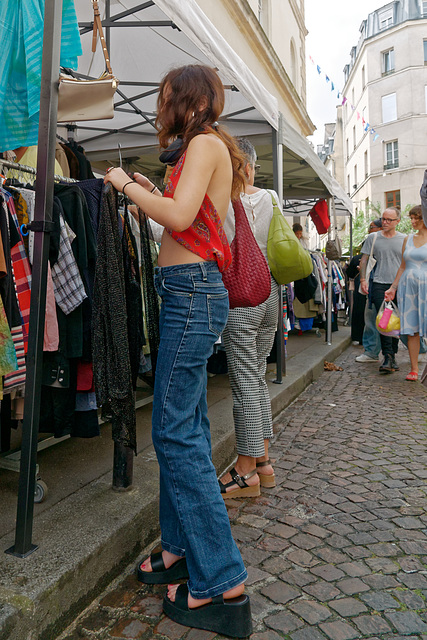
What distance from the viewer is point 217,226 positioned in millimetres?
1840

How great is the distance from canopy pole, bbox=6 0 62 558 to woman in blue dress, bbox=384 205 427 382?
15.3ft

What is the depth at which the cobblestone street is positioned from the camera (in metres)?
1.78

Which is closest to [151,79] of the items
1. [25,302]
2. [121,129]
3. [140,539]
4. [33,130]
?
[121,129]

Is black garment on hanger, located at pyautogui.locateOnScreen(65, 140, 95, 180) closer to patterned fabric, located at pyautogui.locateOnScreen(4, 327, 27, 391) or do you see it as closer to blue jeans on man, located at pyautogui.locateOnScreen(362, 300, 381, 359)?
patterned fabric, located at pyautogui.locateOnScreen(4, 327, 27, 391)

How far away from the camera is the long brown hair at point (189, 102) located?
179cm

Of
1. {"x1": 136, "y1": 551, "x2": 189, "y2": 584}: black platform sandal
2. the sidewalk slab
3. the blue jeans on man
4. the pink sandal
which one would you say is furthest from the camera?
the blue jeans on man

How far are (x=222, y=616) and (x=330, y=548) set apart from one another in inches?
31.0

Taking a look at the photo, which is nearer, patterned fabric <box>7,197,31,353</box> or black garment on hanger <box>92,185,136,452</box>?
black garment on hanger <box>92,185,136,452</box>

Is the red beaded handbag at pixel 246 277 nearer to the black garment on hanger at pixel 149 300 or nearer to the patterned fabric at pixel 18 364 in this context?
the black garment on hanger at pixel 149 300

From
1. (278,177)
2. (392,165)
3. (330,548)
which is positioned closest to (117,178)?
(330,548)

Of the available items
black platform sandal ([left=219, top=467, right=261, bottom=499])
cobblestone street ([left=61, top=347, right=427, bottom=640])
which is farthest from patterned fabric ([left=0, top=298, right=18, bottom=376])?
black platform sandal ([left=219, top=467, right=261, bottom=499])

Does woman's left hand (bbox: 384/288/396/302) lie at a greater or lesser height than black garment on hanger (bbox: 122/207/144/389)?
lesser

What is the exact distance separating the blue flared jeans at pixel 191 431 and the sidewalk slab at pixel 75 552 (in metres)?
0.46

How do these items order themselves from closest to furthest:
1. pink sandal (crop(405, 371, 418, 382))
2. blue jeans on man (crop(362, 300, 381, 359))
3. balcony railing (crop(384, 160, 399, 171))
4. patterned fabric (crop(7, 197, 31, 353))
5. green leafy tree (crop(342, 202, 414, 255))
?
1. patterned fabric (crop(7, 197, 31, 353))
2. pink sandal (crop(405, 371, 418, 382))
3. blue jeans on man (crop(362, 300, 381, 359))
4. green leafy tree (crop(342, 202, 414, 255))
5. balcony railing (crop(384, 160, 399, 171))
